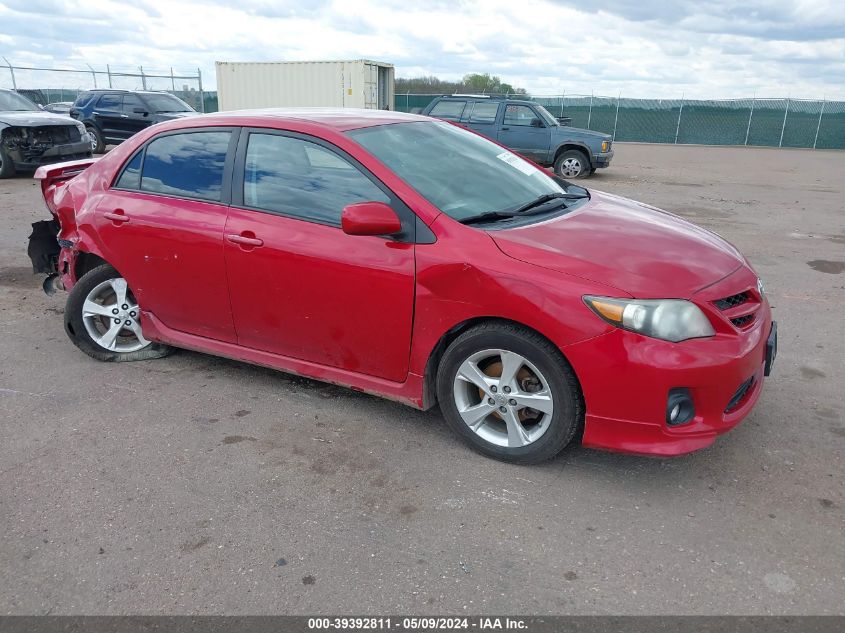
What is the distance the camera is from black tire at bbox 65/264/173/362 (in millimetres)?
4496

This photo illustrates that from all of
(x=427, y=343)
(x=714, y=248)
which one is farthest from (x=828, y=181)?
(x=427, y=343)

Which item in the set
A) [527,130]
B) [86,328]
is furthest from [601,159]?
[86,328]

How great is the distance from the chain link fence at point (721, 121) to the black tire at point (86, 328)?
33.1 m

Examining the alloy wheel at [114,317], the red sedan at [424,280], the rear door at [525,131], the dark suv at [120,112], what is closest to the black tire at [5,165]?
the dark suv at [120,112]

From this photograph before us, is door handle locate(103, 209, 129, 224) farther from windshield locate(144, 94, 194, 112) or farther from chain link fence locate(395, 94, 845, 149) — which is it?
chain link fence locate(395, 94, 845, 149)

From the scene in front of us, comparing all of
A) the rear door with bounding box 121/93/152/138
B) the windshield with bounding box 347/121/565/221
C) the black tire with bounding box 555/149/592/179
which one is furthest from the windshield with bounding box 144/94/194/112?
the windshield with bounding box 347/121/565/221

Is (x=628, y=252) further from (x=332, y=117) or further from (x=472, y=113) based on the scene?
(x=472, y=113)

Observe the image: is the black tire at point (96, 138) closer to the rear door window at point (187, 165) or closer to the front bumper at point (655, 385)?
the rear door window at point (187, 165)

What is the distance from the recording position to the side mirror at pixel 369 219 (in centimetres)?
324

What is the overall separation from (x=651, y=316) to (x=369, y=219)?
1343 mm

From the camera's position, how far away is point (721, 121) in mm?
32625

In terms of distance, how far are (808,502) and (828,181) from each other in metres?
16.4

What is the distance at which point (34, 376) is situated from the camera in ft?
14.4

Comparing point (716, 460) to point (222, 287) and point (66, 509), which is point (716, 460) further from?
point (66, 509)
